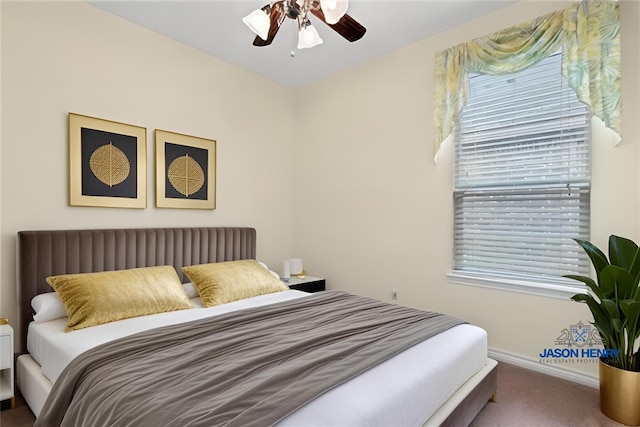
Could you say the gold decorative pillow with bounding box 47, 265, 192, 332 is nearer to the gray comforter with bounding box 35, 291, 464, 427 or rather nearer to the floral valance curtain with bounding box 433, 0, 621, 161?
the gray comforter with bounding box 35, 291, 464, 427

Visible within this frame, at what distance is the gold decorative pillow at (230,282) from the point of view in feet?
9.18

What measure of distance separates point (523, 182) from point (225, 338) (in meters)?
2.52

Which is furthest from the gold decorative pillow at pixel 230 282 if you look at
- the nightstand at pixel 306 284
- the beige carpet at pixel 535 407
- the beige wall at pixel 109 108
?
the beige carpet at pixel 535 407

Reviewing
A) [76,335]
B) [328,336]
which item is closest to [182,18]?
[76,335]

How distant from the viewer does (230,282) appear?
9.52 ft

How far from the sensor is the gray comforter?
1228 millimetres

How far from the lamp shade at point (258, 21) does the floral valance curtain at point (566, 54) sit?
1.81 m

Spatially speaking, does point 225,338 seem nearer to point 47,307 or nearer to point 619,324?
point 47,307

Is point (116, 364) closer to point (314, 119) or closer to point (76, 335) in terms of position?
point (76, 335)

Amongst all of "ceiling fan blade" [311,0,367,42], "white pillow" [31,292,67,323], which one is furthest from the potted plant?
"white pillow" [31,292,67,323]

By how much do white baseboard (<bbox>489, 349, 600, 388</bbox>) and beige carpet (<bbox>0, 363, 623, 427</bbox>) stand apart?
5 cm

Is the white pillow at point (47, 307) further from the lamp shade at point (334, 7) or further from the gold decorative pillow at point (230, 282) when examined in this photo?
the lamp shade at point (334, 7)

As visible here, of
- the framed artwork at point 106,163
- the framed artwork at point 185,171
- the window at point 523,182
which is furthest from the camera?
the framed artwork at point 185,171

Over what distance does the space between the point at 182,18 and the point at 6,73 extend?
136cm
